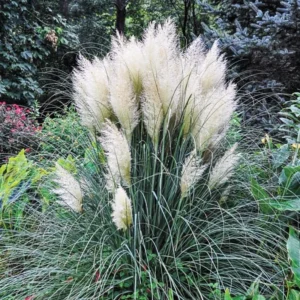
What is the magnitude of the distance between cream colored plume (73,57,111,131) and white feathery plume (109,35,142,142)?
73 mm

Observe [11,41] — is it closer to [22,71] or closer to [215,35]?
[22,71]

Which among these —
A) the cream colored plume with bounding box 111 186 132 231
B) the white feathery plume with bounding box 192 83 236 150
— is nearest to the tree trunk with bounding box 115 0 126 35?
the white feathery plume with bounding box 192 83 236 150

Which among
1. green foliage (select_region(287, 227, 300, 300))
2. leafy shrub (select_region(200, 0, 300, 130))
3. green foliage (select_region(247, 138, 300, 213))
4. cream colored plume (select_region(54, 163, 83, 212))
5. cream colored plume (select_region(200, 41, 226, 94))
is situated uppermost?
leafy shrub (select_region(200, 0, 300, 130))

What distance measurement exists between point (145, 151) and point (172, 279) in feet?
2.08

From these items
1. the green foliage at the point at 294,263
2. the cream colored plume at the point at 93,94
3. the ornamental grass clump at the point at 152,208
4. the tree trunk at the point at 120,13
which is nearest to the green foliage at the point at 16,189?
the ornamental grass clump at the point at 152,208

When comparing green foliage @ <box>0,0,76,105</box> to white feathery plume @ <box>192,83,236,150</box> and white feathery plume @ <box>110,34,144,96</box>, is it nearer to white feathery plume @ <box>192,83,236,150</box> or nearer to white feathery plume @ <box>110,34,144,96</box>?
white feathery plume @ <box>110,34,144,96</box>

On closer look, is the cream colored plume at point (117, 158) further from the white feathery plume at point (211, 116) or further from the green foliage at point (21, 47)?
the green foliage at point (21, 47)

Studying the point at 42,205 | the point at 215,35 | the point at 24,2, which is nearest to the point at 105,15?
the point at 24,2

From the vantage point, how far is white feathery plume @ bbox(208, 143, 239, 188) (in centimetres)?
181

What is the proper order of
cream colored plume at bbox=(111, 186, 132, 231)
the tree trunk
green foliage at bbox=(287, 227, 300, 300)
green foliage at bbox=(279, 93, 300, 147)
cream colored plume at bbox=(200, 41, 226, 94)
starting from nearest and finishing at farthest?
green foliage at bbox=(287, 227, 300, 300) < cream colored plume at bbox=(111, 186, 132, 231) < cream colored plume at bbox=(200, 41, 226, 94) < green foliage at bbox=(279, 93, 300, 147) < the tree trunk

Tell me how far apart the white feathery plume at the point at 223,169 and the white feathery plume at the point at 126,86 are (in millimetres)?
438

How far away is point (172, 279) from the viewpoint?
1.60 metres

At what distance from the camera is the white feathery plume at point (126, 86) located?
177 cm

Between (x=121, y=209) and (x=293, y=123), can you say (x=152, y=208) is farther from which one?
(x=293, y=123)
